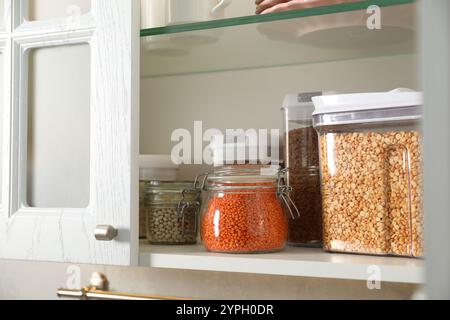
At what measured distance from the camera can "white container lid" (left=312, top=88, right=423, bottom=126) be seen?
70 centimetres

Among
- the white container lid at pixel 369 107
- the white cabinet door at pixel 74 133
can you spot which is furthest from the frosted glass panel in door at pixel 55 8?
the white container lid at pixel 369 107

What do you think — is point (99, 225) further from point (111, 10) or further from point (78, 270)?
point (78, 270)

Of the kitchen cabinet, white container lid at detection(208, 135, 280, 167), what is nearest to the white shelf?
the kitchen cabinet

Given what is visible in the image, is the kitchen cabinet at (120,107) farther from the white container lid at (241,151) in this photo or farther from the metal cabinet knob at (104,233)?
the white container lid at (241,151)

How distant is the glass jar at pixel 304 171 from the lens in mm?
842

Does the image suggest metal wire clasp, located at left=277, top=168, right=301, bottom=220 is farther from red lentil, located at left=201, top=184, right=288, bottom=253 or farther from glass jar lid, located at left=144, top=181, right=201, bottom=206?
glass jar lid, located at left=144, top=181, right=201, bottom=206

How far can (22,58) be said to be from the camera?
2.83 ft

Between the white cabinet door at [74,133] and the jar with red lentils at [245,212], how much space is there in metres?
0.10

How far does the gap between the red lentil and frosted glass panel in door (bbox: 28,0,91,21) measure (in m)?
0.32

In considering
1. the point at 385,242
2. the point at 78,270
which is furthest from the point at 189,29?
the point at 78,270

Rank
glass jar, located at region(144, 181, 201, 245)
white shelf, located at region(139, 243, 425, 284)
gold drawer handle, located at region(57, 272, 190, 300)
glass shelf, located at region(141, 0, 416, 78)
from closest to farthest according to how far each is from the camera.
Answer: white shelf, located at region(139, 243, 425, 284)
glass shelf, located at region(141, 0, 416, 78)
glass jar, located at region(144, 181, 201, 245)
gold drawer handle, located at region(57, 272, 190, 300)

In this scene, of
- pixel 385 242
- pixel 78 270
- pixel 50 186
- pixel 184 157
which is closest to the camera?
pixel 385 242

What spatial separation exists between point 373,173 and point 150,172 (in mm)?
371
